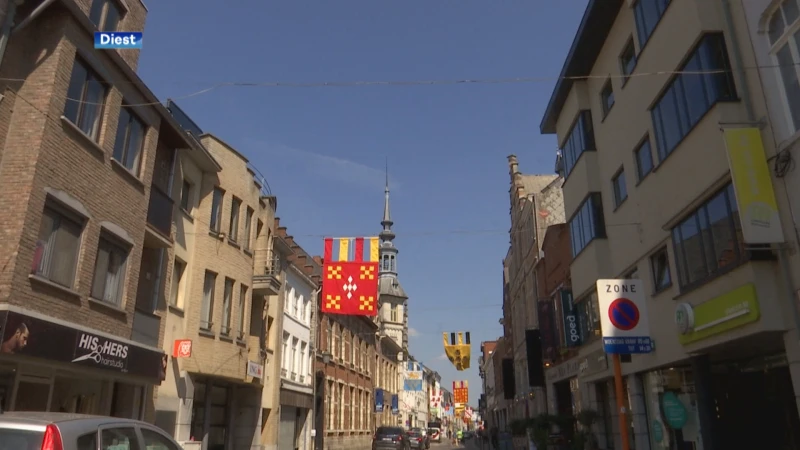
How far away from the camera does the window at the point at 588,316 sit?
18.8 metres

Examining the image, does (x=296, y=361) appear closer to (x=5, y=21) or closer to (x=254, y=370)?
(x=254, y=370)

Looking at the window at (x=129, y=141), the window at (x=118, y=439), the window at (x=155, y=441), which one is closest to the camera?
the window at (x=118, y=439)

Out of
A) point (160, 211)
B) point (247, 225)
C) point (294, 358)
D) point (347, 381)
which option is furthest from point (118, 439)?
point (347, 381)

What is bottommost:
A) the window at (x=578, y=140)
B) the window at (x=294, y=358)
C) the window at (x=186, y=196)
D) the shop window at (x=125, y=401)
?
the shop window at (x=125, y=401)

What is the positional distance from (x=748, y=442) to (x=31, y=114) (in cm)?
1587

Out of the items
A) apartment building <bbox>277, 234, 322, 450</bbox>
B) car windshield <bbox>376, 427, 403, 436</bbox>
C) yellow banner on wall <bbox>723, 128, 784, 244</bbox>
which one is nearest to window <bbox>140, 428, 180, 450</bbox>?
yellow banner on wall <bbox>723, 128, 784, 244</bbox>

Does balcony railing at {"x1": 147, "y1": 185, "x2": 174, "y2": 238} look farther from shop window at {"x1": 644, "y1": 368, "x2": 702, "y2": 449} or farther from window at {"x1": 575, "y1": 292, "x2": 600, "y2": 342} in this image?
shop window at {"x1": 644, "y1": 368, "x2": 702, "y2": 449}

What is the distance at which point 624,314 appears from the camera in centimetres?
938

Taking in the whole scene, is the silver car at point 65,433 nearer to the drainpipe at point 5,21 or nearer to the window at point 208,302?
the drainpipe at point 5,21

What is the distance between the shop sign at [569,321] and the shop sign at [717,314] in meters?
8.02

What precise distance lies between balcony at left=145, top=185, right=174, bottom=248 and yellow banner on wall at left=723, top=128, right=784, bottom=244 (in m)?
13.8

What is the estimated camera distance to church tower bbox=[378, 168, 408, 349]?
85.6 m

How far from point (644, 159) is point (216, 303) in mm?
14250

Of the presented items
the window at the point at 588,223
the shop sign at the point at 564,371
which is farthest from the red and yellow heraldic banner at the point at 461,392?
the window at the point at 588,223
